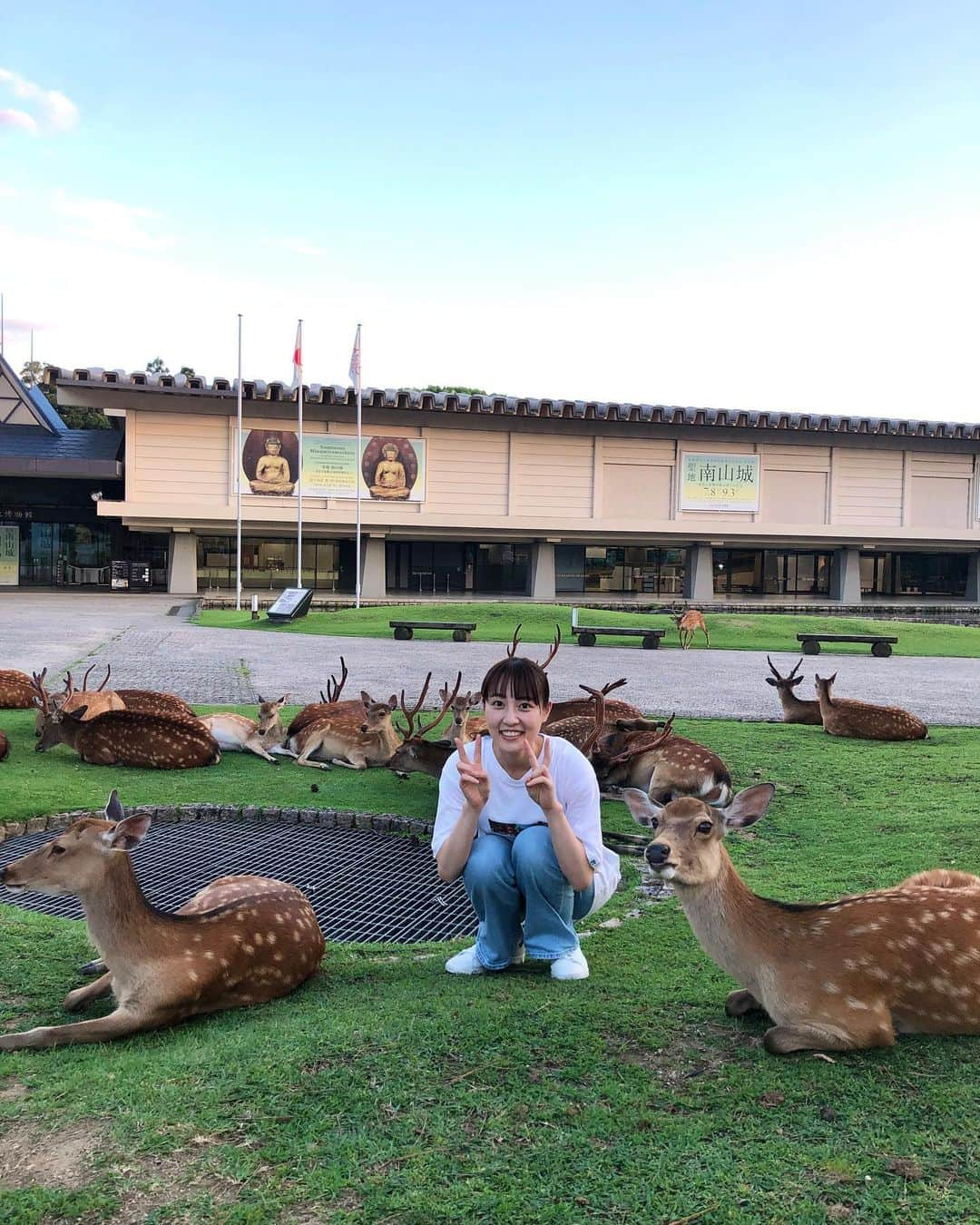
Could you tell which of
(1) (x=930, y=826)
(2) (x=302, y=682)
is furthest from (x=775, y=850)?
(2) (x=302, y=682)

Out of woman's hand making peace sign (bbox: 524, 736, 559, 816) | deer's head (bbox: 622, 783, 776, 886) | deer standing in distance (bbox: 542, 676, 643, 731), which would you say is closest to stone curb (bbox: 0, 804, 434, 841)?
deer standing in distance (bbox: 542, 676, 643, 731)

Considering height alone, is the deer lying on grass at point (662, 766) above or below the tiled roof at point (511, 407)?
below

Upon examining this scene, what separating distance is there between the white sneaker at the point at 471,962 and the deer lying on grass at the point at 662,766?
2692 mm

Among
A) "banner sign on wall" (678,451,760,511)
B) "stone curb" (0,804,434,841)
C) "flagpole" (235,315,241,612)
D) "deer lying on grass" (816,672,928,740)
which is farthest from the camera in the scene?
"banner sign on wall" (678,451,760,511)

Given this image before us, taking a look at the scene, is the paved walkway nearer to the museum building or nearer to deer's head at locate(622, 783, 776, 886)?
deer's head at locate(622, 783, 776, 886)

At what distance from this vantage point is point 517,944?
4.02 metres

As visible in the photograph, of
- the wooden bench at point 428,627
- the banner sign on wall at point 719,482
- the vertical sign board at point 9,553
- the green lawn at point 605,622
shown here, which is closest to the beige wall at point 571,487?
the banner sign on wall at point 719,482

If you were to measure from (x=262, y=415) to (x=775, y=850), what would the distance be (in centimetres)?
3320

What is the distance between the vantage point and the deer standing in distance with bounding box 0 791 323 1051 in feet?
11.4

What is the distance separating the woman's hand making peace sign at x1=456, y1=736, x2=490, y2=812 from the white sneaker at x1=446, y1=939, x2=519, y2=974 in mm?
715

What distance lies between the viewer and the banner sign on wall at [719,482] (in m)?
41.0

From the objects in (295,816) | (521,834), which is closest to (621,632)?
(295,816)

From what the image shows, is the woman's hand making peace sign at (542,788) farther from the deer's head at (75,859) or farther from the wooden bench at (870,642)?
the wooden bench at (870,642)

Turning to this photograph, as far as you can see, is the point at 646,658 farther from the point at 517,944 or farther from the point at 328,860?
the point at 517,944
